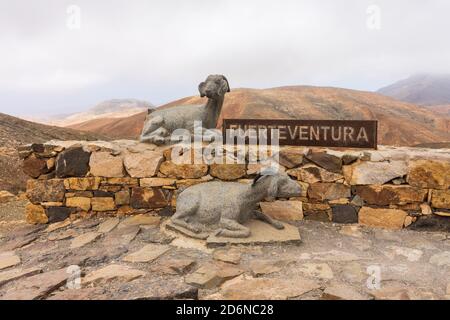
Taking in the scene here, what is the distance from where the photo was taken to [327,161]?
465 cm

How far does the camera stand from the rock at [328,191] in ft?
15.3

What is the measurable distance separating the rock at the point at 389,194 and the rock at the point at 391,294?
1871 millimetres

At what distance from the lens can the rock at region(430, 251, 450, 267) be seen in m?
3.47

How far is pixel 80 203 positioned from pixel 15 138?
7.20 metres

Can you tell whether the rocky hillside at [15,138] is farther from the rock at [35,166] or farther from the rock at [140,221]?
the rock at [140,221]

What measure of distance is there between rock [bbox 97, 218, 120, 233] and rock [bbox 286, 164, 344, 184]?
2427 millimetres

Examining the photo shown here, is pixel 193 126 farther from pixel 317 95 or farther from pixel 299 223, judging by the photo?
pixel 317 95

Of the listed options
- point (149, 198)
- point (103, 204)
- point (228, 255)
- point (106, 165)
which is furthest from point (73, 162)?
point (228, 255)

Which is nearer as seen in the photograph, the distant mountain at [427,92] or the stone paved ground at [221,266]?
the stone paved ground at [221,266]

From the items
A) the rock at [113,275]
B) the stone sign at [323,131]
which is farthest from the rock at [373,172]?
the rock at [113,275]

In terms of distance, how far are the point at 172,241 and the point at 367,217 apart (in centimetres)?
253

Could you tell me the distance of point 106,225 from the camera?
15.5 ft

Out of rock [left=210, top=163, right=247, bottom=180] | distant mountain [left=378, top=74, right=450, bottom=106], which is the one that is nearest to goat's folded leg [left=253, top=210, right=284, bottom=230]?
rock [left=210, top=163, right=247, bottom=180]

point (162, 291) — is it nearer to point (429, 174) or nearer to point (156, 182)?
point (156, 182)
